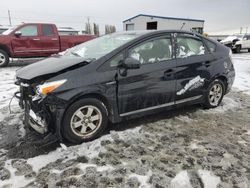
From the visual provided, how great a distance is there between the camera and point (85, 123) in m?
3.31

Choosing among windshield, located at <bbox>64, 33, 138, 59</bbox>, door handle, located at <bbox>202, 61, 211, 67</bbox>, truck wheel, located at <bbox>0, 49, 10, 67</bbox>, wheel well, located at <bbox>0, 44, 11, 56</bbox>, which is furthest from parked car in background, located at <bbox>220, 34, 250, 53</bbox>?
windshield, located at <bbox>64, 33, 138, 59</bbox>

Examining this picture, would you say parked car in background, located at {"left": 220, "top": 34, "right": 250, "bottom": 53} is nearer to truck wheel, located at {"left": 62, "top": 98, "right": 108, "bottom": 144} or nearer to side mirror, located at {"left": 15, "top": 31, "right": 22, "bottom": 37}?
side mirror, located at {"left": 15, "top": 31, "right": 22, "bottom": 37}

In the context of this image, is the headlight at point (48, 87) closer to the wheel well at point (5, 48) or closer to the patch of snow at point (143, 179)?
the patch of snow at point (143, 179)

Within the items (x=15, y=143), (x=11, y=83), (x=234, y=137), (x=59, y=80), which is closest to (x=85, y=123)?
(x=59, y=80)

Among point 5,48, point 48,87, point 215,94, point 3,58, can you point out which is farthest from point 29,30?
point 215,94

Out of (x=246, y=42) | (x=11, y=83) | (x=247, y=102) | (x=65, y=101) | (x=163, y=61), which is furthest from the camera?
(x=246, y=42)

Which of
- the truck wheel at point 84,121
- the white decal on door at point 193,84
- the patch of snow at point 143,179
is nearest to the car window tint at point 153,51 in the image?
the white decal on door at point 193,84

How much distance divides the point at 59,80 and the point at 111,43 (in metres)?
1.22

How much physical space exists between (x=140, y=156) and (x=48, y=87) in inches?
56.2

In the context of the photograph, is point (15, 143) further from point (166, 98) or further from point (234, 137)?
point (234, 137)

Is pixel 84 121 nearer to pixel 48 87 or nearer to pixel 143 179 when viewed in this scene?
pixel 48 87

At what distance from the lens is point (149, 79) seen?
368 cm

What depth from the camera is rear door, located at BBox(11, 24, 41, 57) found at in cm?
1019

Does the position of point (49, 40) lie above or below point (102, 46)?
below
